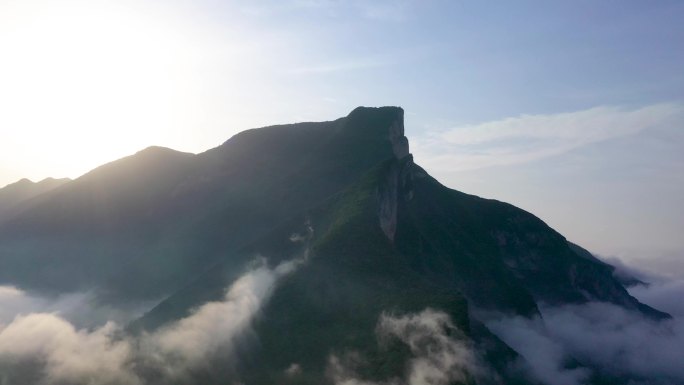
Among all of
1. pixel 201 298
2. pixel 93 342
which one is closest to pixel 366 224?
pixel 201 298

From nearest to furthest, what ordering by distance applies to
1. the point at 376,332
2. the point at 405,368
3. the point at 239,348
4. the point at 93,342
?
the point at 405,368, the point at 376,332, the point at 239,348, the point at 93,342

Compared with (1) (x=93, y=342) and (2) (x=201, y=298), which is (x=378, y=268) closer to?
(2) (x=201, y=298)

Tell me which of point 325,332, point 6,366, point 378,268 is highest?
point 378,268

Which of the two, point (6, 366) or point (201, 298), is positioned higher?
point (201, 298)

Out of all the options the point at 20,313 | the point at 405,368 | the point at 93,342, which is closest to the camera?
the point at 405,368

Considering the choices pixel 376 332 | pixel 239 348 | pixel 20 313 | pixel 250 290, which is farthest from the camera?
pixel 20 313

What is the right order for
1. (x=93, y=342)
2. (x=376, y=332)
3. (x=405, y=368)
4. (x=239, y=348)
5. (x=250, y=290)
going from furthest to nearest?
(x=250, y=290) < (x=93, y=342) < (x=239, y=348) < (x=376, y=332) < (x=405, y=368)

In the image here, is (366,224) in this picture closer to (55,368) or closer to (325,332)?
(325,332)

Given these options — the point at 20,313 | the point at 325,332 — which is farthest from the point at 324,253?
the point at 20,313

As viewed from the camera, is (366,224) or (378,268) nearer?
(378,268)
